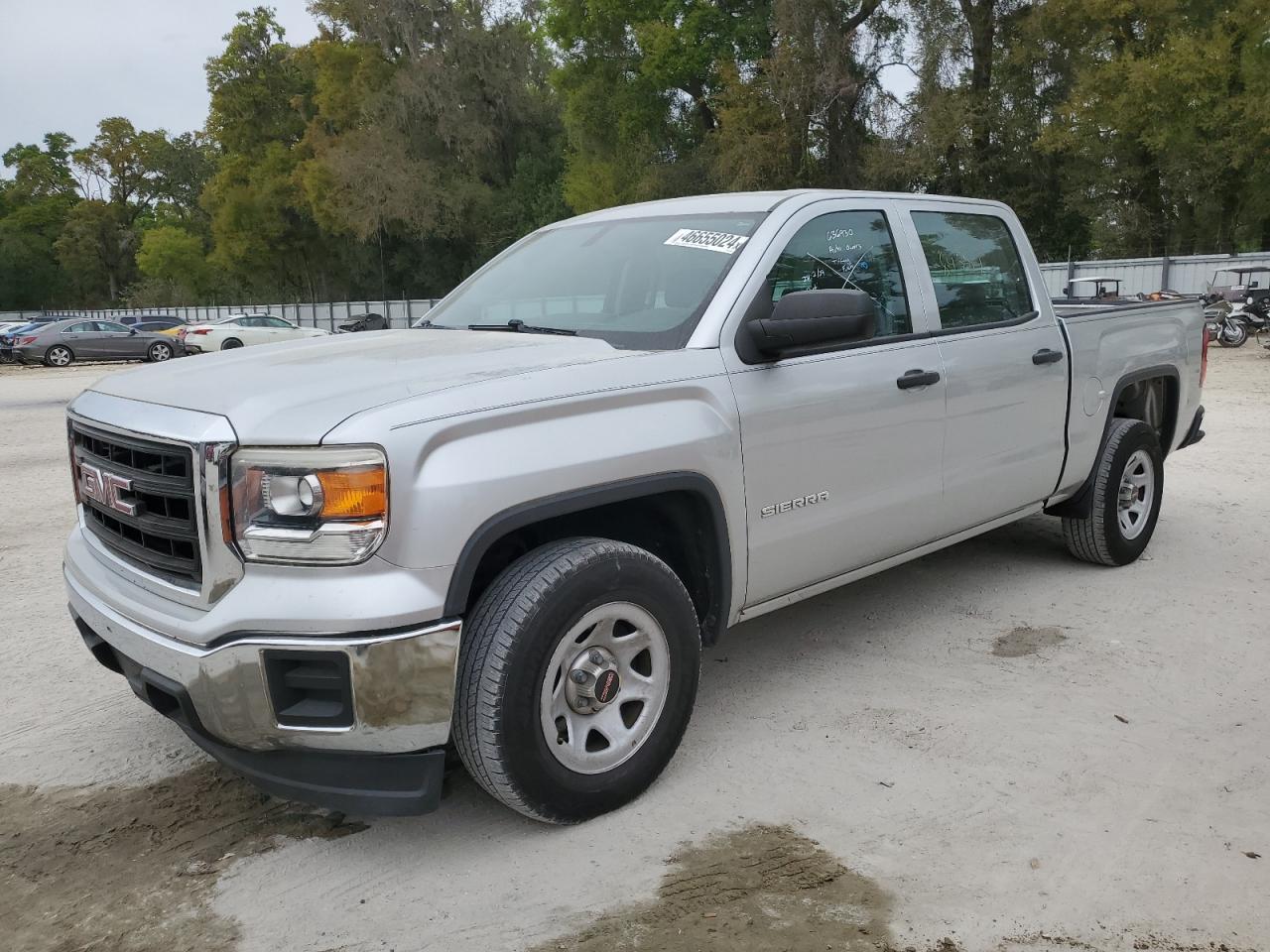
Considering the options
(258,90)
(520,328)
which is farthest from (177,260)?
(520,328)

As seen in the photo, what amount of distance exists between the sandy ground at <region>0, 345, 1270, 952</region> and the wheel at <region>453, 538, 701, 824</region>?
18 centimetres

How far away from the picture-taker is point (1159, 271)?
2848 centimetres

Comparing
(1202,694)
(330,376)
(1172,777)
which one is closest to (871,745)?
(1172,777)

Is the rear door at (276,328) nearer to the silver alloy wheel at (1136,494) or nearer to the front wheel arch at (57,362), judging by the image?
the front wheel arch at (57,362)

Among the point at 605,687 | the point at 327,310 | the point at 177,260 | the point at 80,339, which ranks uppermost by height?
the point at 177,260

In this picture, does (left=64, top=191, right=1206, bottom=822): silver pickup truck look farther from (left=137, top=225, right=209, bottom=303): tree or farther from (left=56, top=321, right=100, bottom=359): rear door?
(left=137, top=225, right=209, bottom=303): tree

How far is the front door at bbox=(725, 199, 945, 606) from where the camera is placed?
3.57m

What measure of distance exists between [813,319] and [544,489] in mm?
1113

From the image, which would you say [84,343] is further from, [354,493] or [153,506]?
[354,493]

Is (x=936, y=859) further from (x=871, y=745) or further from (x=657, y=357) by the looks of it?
→ (x=657, y=357)

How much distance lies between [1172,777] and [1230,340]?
2011 cm

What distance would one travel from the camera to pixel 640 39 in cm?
4050

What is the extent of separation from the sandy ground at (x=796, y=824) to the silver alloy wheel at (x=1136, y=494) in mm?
874

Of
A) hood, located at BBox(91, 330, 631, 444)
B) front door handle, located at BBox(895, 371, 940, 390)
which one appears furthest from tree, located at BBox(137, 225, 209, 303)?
front door handle, located at BBox(895, 371, 940, 390)
